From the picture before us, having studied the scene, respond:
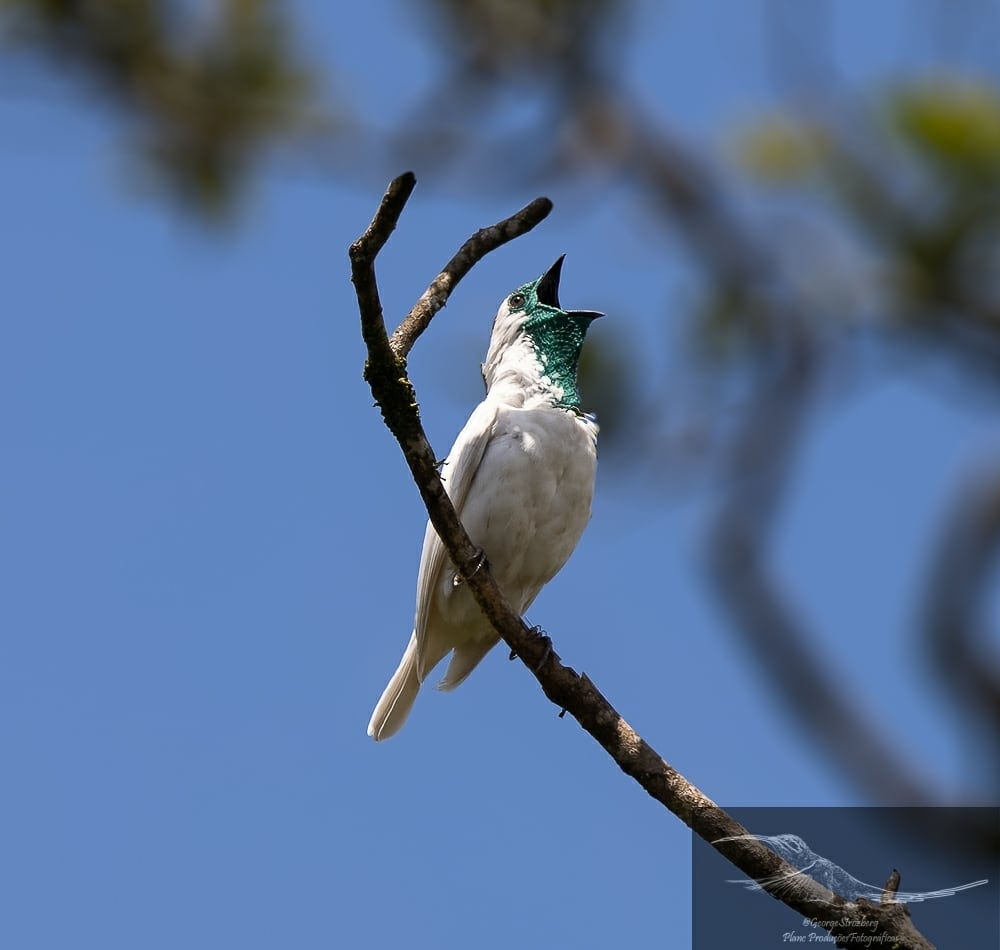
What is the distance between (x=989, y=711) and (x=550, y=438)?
492 centimetres

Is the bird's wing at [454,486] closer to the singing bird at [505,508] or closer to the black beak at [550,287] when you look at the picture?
the singing bird at [505,508]

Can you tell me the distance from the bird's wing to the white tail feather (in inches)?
14.6

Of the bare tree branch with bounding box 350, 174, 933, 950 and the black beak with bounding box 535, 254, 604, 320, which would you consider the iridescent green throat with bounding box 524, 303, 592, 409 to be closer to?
the black beak with bounding box 535, 254, 604, 320

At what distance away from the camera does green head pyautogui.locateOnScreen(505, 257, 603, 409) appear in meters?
7.25

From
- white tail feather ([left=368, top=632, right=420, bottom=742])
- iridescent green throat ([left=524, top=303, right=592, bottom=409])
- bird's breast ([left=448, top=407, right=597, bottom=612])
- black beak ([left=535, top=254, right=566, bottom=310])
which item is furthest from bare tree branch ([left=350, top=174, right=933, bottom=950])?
black beak ([left=535, top=254, right=566, bottom=310])

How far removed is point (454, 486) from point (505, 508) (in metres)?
0.33

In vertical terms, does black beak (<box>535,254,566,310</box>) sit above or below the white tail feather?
above

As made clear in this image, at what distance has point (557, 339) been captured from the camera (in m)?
7.52

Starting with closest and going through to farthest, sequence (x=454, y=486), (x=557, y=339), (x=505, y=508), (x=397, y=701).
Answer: (x=505, y=508)
(x=454, y=486)
(x=397, y=701)
(x=557, y=339)

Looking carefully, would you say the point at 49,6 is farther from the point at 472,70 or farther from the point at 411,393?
the point at 411,393

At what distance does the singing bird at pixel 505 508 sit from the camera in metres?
6.57

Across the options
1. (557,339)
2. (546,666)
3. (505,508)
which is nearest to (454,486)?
(505,508)

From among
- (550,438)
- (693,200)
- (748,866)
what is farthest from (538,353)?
(693,200)

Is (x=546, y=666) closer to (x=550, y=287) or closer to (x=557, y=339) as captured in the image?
(x=557, y=339)
